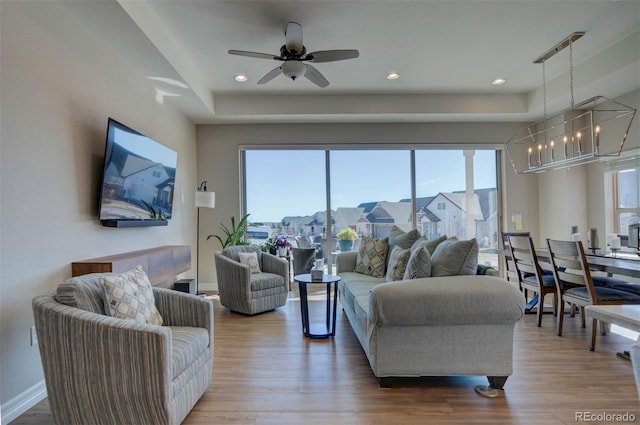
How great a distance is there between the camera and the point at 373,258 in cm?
392

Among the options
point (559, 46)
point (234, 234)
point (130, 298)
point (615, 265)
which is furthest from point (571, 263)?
point (234, 234)

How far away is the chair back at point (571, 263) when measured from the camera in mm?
A: 2965

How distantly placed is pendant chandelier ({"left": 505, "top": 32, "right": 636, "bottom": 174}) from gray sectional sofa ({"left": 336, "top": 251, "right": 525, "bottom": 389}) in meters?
1.98

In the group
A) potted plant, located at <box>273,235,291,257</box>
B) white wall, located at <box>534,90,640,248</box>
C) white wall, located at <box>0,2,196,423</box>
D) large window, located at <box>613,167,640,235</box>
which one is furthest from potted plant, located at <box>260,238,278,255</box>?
large window, located at <box>613,167,640,235</box>

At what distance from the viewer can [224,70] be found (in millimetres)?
4180

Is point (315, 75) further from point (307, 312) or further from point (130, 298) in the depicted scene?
point (130, 298)

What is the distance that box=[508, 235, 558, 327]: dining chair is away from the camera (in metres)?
3.54

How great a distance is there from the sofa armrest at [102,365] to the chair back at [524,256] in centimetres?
356

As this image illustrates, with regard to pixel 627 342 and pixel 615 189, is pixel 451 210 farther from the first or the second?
pixel 627 342

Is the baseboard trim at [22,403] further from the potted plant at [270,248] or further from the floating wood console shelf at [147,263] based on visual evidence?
the potted plant at [270,248]

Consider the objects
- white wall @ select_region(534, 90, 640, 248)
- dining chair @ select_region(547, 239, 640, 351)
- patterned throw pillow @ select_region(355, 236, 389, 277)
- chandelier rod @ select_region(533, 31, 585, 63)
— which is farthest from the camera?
white wall @ select_region(534, 90, 640, 248)

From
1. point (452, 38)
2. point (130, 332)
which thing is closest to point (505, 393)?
point (130, 332)

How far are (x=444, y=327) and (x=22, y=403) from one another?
2666mm

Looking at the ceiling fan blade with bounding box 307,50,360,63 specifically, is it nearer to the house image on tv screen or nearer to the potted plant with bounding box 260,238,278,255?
the house image on tv screen
